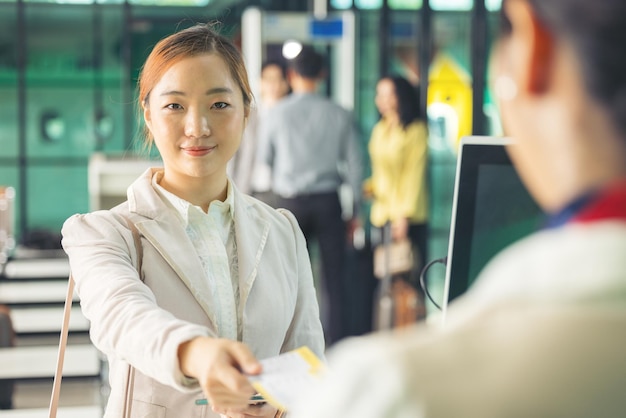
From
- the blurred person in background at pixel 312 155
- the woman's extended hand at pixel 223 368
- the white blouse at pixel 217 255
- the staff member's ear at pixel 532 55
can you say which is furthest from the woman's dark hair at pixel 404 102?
the staff member's ear at pixel 532 55

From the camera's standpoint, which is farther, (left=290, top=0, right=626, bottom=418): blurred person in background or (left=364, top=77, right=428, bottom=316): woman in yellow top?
(left=364, top=77, right=428, bottom=316): woman in yellow top

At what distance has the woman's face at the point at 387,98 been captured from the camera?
20.5ft

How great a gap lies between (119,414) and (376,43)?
272 inches

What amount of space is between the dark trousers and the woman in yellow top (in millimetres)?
415

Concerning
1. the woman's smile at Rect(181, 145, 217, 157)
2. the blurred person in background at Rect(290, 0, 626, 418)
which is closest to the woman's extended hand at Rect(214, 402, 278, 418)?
the woman's smile at Rect(181, 145, 217, 157)

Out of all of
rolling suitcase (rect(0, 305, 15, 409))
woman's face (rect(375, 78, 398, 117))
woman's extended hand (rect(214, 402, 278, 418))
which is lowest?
rolling suitcase (rect(0, 305, 15, 409))

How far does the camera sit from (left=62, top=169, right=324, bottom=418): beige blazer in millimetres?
1534

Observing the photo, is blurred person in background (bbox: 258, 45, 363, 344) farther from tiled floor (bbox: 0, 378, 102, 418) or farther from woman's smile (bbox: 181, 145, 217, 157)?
woman's smile (bbox: 181, 145, 217, 157)

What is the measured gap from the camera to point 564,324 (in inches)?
25.8

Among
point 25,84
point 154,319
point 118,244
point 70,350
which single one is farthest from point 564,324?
point 25,84

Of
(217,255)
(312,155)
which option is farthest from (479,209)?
(312,155)

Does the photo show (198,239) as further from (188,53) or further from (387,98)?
(387,98)

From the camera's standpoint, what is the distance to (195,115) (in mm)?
1861

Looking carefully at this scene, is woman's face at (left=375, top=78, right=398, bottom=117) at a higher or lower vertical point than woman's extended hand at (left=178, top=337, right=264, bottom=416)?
higher
